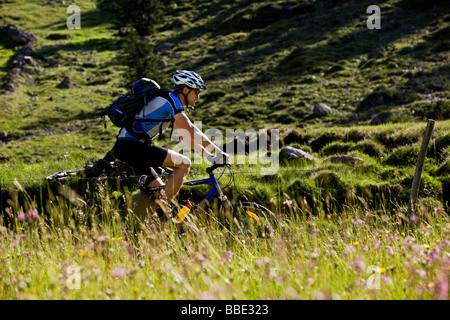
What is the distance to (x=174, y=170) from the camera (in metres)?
6.41

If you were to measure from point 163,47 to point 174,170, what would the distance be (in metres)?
50.7

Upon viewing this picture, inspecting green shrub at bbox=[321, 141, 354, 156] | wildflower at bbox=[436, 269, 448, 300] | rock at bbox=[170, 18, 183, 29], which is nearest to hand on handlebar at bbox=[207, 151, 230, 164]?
wildflower at bbox=[436, 269, 448, 300]

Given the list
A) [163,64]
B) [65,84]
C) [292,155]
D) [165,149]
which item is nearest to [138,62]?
[163,64]

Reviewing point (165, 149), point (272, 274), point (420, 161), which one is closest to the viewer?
point (272, 274)

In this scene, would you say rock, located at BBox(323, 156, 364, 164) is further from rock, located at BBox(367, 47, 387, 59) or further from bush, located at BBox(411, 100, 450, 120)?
rock, located at BBox(367, 47, 387, 59)

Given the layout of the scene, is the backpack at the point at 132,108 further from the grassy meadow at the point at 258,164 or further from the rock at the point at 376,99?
the rock at the point at 376,99

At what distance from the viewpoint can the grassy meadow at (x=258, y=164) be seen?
3.91 m

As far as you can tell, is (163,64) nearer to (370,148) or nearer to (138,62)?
(138,62)

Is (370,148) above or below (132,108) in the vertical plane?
below

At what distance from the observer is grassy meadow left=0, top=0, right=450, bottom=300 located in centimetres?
391

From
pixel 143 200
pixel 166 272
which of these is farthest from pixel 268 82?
pixel 166 272

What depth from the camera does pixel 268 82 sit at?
34.0m

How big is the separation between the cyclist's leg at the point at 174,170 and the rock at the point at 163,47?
161 ft
